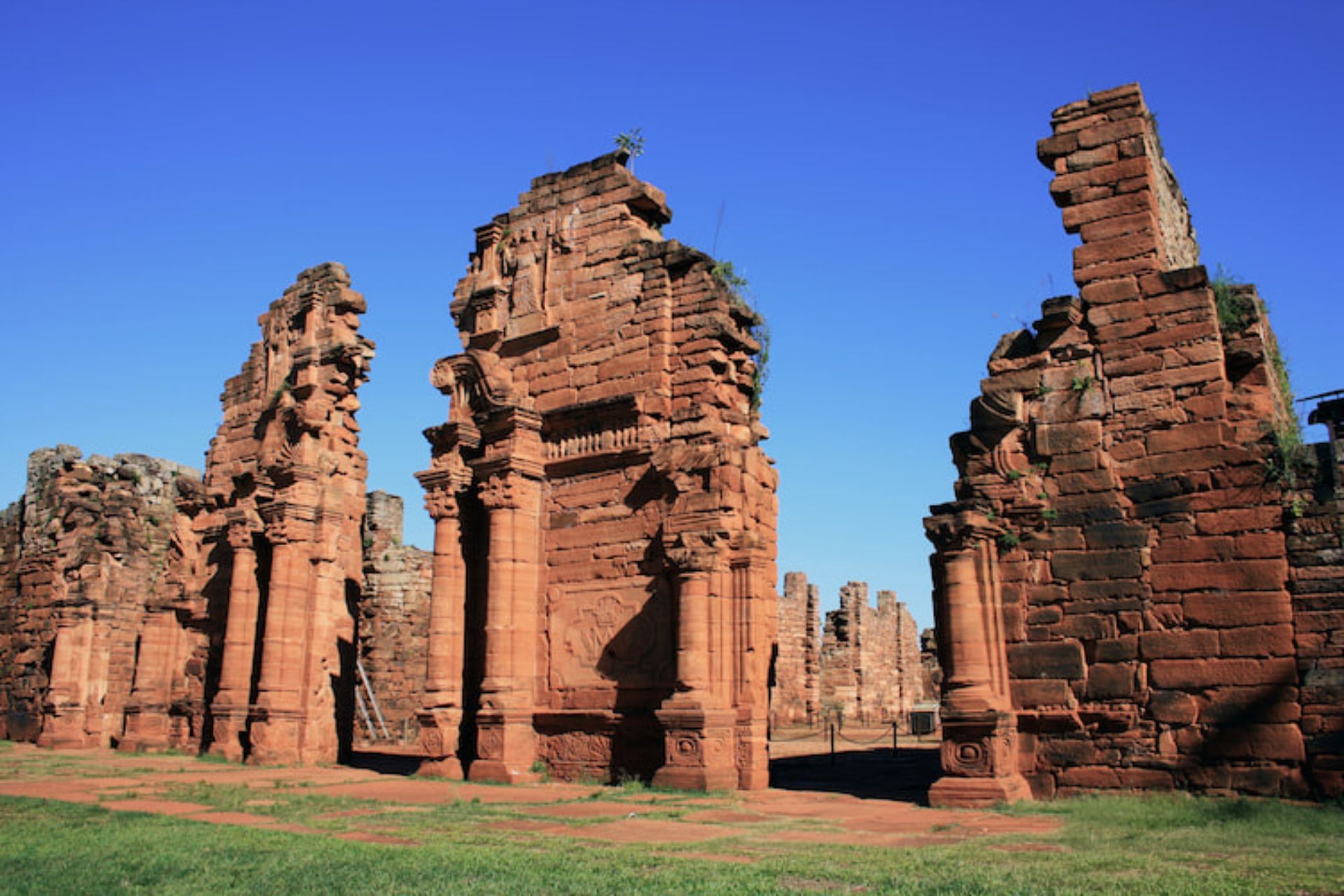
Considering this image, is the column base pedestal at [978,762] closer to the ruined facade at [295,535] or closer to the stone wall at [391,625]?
the ruined facade at [295,535]

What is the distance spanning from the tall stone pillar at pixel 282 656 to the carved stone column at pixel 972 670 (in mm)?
10640

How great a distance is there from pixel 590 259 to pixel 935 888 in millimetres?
10871

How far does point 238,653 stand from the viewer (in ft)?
58.0

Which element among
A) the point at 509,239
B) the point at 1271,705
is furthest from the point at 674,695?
the point at 509,239

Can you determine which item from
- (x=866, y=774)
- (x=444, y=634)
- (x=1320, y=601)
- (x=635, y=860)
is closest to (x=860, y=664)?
(x=866, y=774)

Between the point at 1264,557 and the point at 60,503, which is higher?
the point at 60,503

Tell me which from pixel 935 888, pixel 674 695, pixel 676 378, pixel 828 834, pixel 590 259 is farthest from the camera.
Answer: pixel 590 259

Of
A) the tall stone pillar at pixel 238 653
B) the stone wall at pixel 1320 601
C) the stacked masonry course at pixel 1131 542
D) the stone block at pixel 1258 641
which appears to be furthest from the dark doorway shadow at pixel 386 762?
the stone wall at pixel 1320 601

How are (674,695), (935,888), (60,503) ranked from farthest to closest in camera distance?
(60,503), (674,695), (935,888)

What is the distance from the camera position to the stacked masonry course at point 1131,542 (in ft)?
32.7

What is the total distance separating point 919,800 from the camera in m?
11.1

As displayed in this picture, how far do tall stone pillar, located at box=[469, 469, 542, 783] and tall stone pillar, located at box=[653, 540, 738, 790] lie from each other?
7.05 ft

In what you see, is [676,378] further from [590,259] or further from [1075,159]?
[1075,159]

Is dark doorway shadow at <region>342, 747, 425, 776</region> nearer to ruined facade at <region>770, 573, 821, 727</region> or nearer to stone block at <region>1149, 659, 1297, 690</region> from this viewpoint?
stone block at <region>1149, 659, 1297, 690</region>
